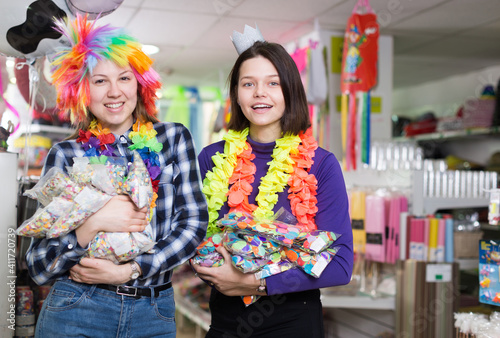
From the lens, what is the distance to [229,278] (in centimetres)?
177

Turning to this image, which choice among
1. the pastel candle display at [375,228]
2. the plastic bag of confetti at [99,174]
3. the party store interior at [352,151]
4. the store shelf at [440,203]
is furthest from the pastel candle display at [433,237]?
the plastic bag of confetti at [99,174]

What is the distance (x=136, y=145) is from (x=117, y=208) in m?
0.24

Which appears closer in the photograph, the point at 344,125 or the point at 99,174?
the point at 99,174

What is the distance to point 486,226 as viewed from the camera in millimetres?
5383

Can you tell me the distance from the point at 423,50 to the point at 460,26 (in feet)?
3.26

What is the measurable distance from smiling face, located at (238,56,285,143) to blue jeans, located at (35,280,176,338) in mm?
732

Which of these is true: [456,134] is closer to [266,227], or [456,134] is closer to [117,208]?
[266,227]

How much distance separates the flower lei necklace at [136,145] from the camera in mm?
1736

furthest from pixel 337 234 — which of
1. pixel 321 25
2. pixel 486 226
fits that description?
pixel 486 226

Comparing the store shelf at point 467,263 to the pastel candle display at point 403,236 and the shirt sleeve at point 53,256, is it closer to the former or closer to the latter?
the pastel candle display at point 403,236

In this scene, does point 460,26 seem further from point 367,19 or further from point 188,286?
point 188,286

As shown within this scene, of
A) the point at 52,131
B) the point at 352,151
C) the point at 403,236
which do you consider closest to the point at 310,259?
the point at 403,236

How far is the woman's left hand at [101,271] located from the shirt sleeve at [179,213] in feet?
0.19

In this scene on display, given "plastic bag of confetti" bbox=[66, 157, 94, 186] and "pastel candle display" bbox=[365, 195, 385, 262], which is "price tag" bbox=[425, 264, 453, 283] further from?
"plastic bag of confetti" bbox=[66, 157, 94, 186]
